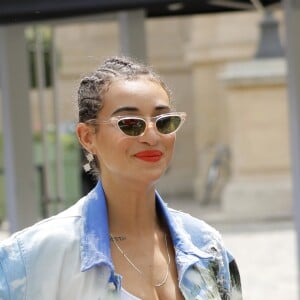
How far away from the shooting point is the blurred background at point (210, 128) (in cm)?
920

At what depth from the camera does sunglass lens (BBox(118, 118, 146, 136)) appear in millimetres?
2576

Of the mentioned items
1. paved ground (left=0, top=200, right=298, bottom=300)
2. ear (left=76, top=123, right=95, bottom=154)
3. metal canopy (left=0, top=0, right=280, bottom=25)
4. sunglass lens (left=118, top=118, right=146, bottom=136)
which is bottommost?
paved ground (left=0, top=200, right=298, bottom=300)

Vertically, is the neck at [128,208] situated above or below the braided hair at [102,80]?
below

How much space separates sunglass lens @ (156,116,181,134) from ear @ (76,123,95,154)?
0.18m

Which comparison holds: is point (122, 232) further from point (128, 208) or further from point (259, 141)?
point (259, 141)

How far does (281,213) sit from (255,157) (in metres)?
0.95

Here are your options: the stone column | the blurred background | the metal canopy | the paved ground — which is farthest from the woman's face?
the stone column

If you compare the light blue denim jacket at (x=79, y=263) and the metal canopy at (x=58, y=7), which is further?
the metal canopy at (x=58, y=7)

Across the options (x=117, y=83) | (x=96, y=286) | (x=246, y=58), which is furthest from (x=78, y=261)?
(x=246, y=58)

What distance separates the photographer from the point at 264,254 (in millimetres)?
12055

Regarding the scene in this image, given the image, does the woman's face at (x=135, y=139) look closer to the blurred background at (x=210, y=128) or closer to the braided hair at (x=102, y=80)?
the braided hair at (x=102, y=80)

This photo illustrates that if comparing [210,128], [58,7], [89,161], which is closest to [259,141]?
[210,128]

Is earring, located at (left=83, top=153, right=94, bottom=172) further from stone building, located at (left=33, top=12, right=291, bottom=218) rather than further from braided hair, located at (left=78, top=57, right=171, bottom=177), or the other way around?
stone building, located at (left=33, top=12, right=291, bottom=218)

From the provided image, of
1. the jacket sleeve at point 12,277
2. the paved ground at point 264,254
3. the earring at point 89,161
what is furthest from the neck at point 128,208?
the paved ground at point 264,254
